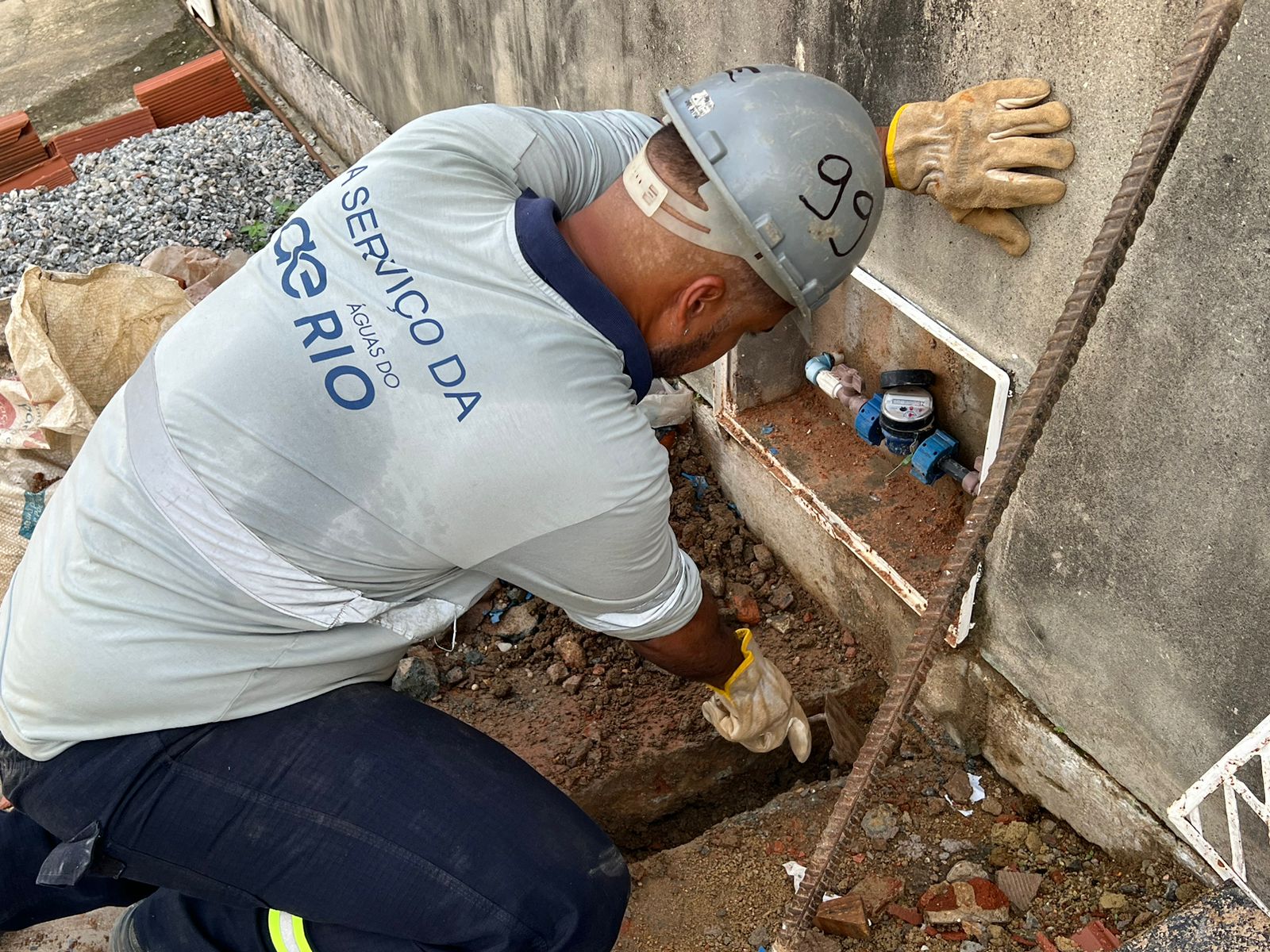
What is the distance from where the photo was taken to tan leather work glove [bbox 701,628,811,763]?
2600 mm

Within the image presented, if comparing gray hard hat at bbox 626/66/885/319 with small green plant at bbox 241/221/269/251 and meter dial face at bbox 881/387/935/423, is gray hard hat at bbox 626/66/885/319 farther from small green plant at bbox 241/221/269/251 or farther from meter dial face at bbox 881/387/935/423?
small green plant at bbox 241/221/269/251

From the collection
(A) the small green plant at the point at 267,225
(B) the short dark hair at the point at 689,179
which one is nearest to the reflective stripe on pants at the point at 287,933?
(B) the short dark hair at the point at 689,179

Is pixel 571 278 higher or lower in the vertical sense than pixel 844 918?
higher

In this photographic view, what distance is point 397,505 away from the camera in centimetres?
190

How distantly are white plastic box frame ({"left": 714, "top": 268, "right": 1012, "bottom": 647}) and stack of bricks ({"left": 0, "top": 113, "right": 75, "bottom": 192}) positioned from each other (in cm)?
537

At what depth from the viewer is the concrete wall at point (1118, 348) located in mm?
1710

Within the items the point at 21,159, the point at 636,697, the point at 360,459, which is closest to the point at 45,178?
the point at 21,159

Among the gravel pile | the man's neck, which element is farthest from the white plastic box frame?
the gravel pile

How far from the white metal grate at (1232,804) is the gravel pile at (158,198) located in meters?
5.12

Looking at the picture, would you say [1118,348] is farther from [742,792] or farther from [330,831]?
[742,792]

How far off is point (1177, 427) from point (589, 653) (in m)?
1.86

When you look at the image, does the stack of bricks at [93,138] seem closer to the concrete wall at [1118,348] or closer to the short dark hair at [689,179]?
the concrete wall at [1118,348]

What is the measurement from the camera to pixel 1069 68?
1.85 metres

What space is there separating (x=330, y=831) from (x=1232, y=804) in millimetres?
1730
